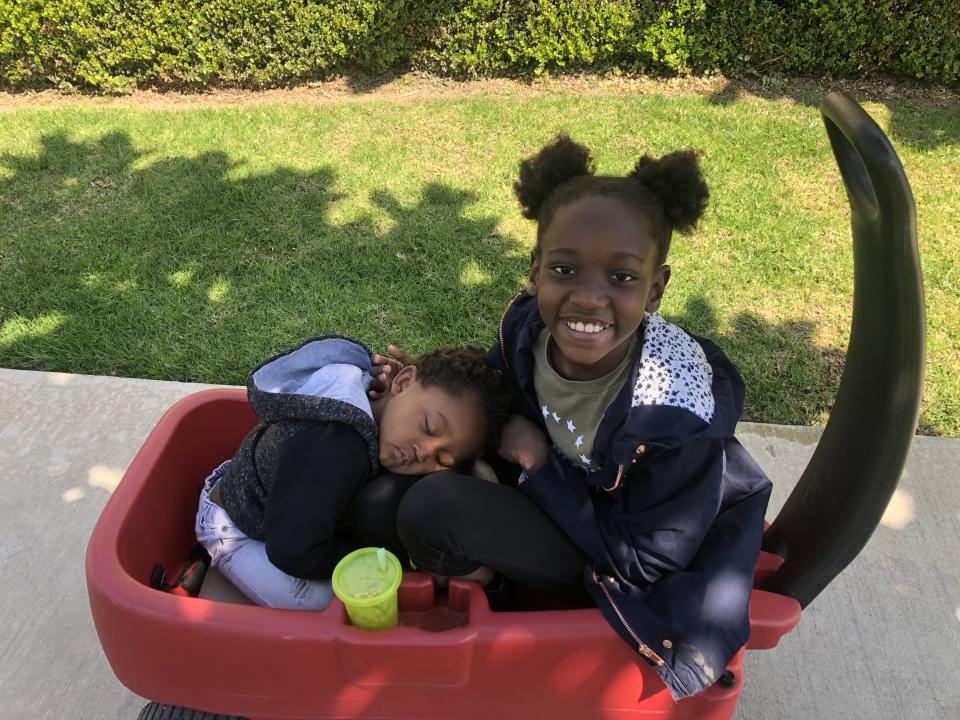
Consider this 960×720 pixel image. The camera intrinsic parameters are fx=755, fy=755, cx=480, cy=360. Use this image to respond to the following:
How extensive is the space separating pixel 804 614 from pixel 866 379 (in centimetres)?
105

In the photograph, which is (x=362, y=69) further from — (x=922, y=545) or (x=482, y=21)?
(x=922, y=545)

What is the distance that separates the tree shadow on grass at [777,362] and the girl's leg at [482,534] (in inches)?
57.2

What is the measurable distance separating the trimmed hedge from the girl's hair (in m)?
3.72

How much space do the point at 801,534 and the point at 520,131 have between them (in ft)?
11.7

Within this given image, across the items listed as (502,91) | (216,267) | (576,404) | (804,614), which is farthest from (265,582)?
(502,91)

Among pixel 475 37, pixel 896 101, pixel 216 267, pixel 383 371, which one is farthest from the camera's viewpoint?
pixel 475 37

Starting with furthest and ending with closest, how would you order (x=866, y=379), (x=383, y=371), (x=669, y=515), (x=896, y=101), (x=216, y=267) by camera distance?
(x=896, y=101), (x=216, y=267), (x=383, y=371), (x=669, y=515), (x=866, y=379)

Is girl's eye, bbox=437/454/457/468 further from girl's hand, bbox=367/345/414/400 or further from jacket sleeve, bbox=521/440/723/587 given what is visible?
jacket sleeve, bbox=521/440/723/587

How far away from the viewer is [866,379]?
134 centimetres

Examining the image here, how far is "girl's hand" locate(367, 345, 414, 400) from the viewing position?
6.09 feet

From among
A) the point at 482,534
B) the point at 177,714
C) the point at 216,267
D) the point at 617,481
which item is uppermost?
the point at 617,481

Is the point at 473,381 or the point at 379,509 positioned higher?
the point at 473,381

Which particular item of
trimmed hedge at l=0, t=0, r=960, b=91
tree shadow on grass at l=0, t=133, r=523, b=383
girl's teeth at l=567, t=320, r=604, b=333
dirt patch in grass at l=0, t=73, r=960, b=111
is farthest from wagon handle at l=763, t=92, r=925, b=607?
trimmed hedge at l=0, t=0, r=960, b=91

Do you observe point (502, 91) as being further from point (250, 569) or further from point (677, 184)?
point (250, 569)
